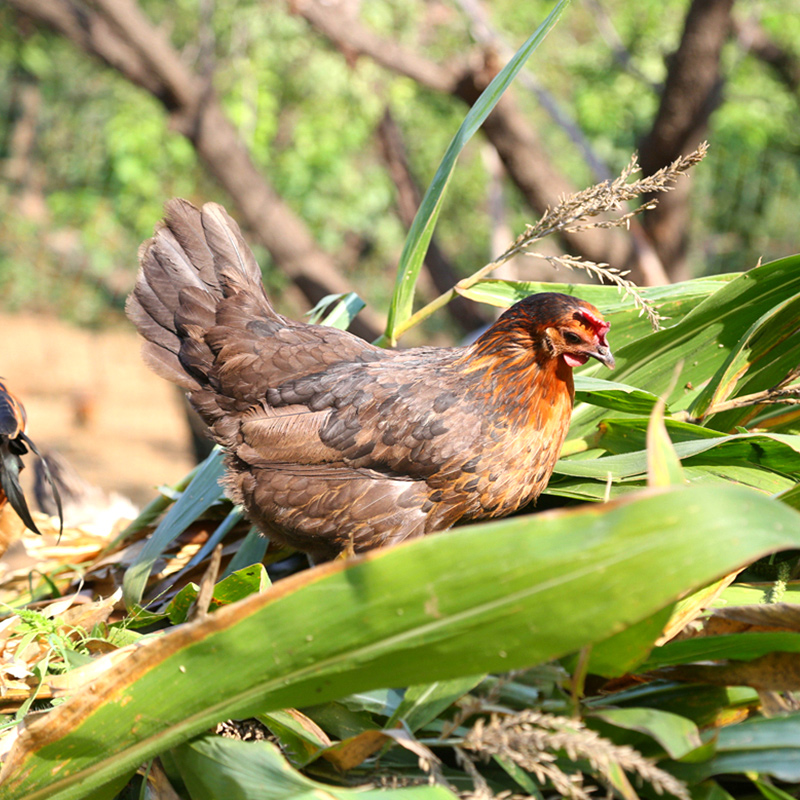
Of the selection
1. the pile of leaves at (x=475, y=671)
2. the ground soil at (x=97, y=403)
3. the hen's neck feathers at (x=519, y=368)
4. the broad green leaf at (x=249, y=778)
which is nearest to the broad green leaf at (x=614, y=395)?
the hen's neck feathers at (x=519, y=368)

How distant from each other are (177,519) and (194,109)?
351 centimetres

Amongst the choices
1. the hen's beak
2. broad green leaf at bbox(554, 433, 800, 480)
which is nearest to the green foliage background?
the hen's beak

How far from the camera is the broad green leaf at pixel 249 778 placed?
0.74 metres

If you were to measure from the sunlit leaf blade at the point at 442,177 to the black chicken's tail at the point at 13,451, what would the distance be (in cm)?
76

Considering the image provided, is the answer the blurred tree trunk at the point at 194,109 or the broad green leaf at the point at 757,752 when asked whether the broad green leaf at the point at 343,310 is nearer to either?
the broad green leaf at the point at 757,752

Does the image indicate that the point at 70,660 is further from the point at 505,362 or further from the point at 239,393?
the point at 505,362

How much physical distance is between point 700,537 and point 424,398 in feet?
2.89

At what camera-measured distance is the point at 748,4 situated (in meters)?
5.80

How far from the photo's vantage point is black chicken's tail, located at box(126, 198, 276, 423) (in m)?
1.71

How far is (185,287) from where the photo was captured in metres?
1.74

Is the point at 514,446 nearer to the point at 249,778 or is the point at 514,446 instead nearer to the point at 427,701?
the point at 427,701

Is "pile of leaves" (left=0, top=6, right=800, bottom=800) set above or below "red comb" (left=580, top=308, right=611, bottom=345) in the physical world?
below

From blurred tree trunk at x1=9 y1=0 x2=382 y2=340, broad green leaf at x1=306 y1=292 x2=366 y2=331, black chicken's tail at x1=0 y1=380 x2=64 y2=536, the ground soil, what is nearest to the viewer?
black chicken's tail at x1=0 y1=380 x2=64 y2=536

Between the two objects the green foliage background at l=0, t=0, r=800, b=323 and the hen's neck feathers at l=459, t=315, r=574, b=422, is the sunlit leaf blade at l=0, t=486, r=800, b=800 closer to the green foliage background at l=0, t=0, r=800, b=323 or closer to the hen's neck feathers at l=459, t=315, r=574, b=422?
the hen's neck feathers at l=459, t=315, r=574, b=422
